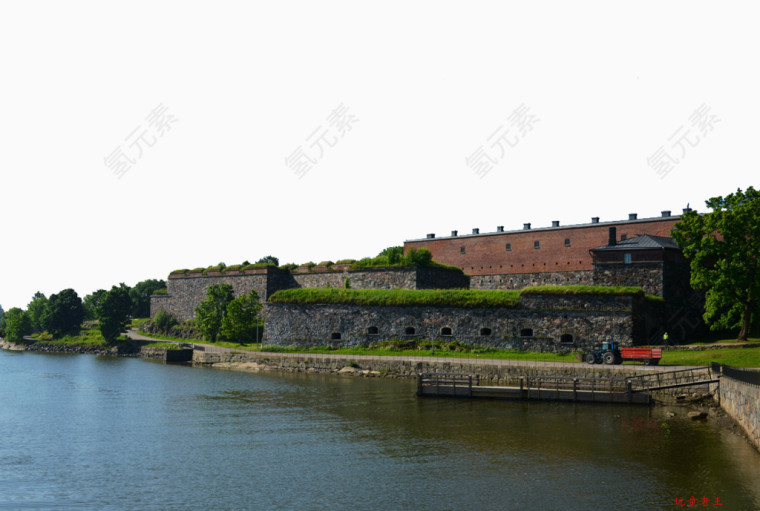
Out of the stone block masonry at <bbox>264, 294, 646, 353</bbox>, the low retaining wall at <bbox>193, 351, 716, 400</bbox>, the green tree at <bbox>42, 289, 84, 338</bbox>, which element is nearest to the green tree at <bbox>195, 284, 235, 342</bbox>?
the low retaining wall at <bbox>193, 351, 716, 400</bbox>

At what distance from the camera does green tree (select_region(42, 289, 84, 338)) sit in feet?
295

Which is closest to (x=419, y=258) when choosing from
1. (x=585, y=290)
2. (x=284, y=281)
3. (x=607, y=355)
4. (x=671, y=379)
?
(x=585, y=290)

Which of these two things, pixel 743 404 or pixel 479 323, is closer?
pixel 743 404

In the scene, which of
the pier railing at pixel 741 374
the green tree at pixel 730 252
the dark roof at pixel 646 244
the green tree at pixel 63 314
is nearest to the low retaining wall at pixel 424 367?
the pier railing at pixel 741 374

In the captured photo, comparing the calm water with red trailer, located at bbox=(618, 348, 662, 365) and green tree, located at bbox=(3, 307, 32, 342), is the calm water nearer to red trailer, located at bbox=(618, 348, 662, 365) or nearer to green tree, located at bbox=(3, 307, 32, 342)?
red trailer, located at bbox=(618, 348, 662, 365)

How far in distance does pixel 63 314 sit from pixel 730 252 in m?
85.6

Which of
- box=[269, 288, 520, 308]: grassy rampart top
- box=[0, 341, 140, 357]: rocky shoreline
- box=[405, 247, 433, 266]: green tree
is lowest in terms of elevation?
box=[0, 341, 140, 357]: rocky shoreline

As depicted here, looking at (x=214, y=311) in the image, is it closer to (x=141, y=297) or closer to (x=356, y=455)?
(x=141, y=297)

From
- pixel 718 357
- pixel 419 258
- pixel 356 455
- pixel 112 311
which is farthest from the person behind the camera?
pixel 112 311

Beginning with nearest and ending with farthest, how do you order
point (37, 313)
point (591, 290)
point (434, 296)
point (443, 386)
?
point (443, 386), point (591, 290), point (434, 296), point (37, 313)

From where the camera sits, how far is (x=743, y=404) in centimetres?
2305

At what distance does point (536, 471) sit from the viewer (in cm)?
1955

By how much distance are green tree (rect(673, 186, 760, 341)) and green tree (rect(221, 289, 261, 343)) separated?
39594 millimetres

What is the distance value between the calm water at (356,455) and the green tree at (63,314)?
60.2 meters
